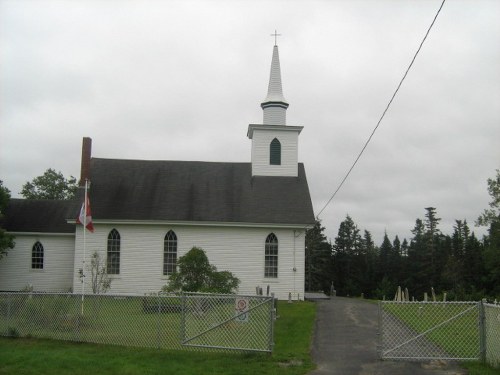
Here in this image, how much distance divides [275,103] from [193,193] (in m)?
7.28

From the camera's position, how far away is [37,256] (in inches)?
1291

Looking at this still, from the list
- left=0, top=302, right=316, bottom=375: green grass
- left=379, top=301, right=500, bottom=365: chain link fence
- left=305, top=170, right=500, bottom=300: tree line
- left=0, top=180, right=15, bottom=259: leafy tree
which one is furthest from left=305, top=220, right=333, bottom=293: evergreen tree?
left=0, top=302, right=316, bottom=375: green grass

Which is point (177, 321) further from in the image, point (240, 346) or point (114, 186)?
point (114, 186)

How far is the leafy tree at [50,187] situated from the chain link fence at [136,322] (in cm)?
4548

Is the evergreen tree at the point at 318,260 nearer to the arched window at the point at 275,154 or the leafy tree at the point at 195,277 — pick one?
the arched window at the point at 275,154

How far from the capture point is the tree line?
6975cm

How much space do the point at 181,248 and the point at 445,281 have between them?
51.6 metres

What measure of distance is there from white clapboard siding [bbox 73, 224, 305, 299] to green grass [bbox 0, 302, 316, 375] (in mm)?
14904

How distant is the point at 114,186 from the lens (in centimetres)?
3291

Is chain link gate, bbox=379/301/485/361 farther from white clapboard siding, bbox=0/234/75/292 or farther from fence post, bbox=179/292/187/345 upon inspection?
white clapboard siding, bbox=0/234/75/292

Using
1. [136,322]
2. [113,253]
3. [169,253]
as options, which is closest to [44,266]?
[113,253]

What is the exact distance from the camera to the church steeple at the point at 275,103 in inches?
1326

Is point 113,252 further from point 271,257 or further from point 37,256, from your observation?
point 271,257

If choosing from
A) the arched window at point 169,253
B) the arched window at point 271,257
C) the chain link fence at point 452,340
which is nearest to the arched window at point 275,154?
the arched window at point 271,257
